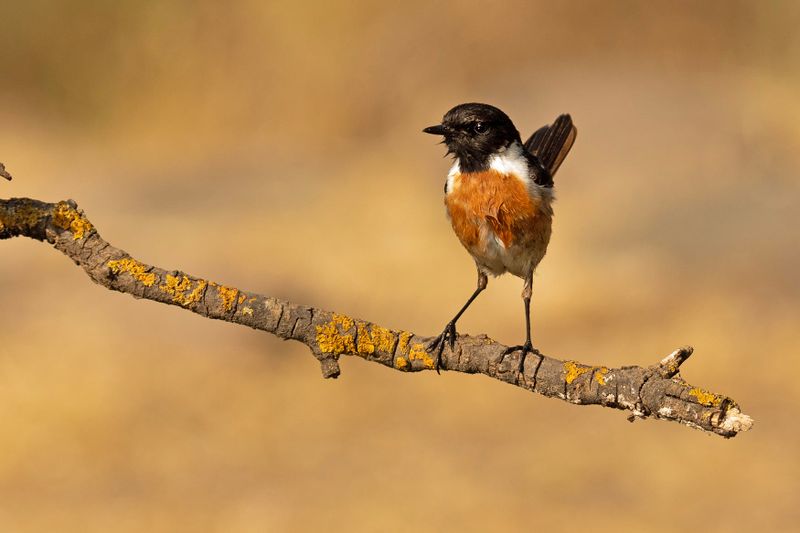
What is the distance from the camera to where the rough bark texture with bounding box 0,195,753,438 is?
4.17 m

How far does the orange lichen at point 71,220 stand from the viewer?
438 centimetres

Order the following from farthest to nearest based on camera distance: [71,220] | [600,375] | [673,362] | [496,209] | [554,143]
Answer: [554,143]
[496,209]
[71,220]
[600,375]
[673,362]

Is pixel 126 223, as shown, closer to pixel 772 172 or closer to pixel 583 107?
pixel 583 107

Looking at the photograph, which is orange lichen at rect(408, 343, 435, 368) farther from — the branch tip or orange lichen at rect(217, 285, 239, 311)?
the branch tip

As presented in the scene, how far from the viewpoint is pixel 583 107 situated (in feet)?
49.1

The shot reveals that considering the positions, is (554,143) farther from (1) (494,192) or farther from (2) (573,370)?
(2) (573,370)

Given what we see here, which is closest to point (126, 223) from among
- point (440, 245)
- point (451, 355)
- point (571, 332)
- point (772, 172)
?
point (440, 245)

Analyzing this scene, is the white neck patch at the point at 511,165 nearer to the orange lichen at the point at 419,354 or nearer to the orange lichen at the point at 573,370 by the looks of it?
the orange lichen at the point at 419,354

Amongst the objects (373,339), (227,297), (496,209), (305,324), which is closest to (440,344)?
(373,339)

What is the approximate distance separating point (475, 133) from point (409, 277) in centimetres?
783

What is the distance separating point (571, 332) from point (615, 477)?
1718 millimetres

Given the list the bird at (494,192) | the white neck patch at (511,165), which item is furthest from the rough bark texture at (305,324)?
the white neck patch at (511,165)

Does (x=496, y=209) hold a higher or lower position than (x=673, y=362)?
higher

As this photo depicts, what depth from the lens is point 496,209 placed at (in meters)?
6.09
